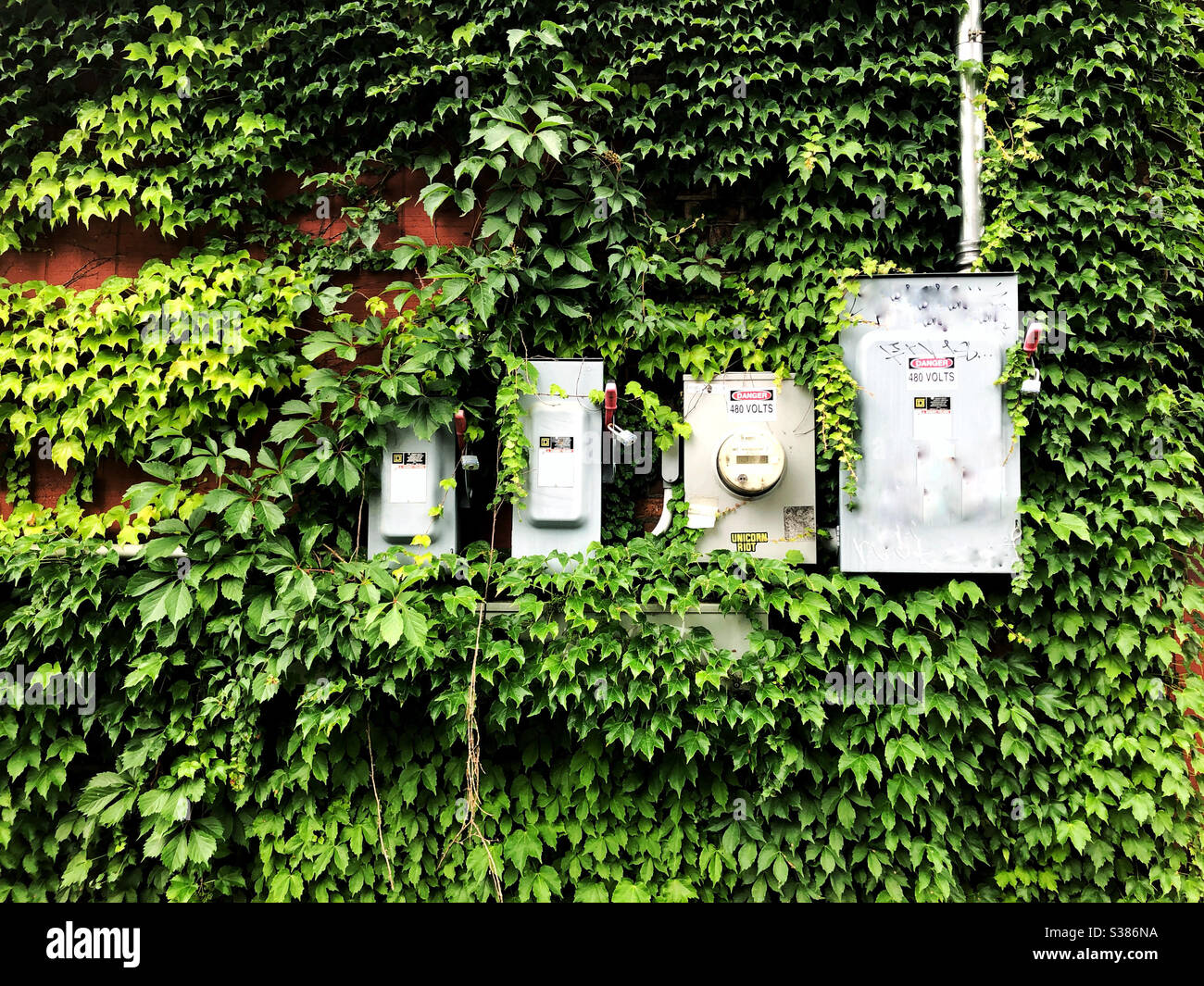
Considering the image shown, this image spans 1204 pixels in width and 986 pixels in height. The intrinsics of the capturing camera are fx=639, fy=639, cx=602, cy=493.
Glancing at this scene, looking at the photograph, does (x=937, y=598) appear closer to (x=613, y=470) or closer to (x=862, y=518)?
(x=862, y=518)

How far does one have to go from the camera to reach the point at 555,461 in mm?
3340

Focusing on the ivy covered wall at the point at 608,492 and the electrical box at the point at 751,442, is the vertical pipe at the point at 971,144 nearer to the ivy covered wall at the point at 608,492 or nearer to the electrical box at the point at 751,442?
the ivy covered wall at the point at 608,492

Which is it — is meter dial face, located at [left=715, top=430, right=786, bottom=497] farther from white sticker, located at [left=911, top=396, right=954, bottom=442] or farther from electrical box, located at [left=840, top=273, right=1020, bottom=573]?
white sticker, located at [left=911, top=396, right=954, bottom=442]

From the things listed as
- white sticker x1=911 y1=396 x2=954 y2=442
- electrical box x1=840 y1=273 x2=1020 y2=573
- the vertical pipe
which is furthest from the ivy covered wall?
white sticker x1=911 y1=396 x2=954 y2=442

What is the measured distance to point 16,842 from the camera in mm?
3441

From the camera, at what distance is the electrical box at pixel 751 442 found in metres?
3.34

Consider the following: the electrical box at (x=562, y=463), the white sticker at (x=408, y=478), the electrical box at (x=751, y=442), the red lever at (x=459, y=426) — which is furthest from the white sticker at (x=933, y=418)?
the white sticker at (x=408, y=478)

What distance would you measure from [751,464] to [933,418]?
0.91m

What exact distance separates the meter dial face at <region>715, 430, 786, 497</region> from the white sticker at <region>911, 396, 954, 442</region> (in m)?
0.66

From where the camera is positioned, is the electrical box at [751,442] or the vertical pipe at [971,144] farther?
the vertical pipe at [971,144]

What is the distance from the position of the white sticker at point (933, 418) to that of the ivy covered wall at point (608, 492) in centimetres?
34

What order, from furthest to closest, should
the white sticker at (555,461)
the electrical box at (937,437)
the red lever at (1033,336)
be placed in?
1. the white sticker at (555,461)
2. the electrical box at (937,437)
3. the red lever at (1033,336)

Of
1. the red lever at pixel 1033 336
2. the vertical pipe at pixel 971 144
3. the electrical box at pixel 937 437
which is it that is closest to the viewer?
the red lever at pixel 1033 336

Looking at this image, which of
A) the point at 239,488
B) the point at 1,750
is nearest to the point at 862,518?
the point at 239,488
